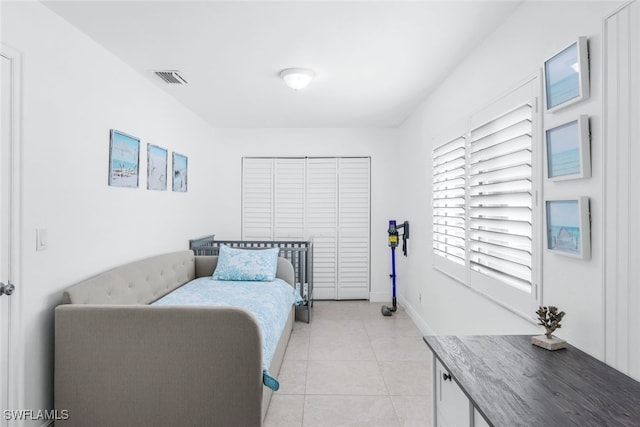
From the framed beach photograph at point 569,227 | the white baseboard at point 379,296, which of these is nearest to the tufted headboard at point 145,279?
the white baseboard at point 379,296

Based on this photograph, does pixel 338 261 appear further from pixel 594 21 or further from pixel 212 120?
pixel 594 21

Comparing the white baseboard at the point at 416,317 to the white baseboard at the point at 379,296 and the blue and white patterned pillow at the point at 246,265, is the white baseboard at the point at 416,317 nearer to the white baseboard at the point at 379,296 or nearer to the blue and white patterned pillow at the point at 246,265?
the white baseboard at the point at 379,296

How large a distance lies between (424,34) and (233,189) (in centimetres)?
372

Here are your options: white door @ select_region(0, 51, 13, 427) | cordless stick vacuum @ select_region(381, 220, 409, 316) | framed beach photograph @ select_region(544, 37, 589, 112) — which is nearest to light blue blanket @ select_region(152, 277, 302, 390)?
white door @ select_region(0, 51, 13, 427)

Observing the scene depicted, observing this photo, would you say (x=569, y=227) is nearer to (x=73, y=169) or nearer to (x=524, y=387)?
(x=524, y=387)

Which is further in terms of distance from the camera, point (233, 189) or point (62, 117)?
point (233, 189)

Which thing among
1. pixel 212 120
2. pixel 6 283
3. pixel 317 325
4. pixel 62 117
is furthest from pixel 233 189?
pixel 6 283

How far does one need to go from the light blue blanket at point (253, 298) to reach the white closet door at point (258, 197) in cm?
153

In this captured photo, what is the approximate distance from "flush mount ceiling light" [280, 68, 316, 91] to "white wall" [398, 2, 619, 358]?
125 cm

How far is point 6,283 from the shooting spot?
1953 millimetres

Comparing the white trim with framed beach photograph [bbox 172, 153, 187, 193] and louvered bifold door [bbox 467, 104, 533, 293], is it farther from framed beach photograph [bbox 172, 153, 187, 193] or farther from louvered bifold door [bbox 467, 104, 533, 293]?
louvered bifold door [bbox 467, 104, 533, 293]

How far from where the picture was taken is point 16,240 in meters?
1.99

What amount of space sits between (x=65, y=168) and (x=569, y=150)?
2.81 meters

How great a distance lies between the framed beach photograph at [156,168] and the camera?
136 inches
